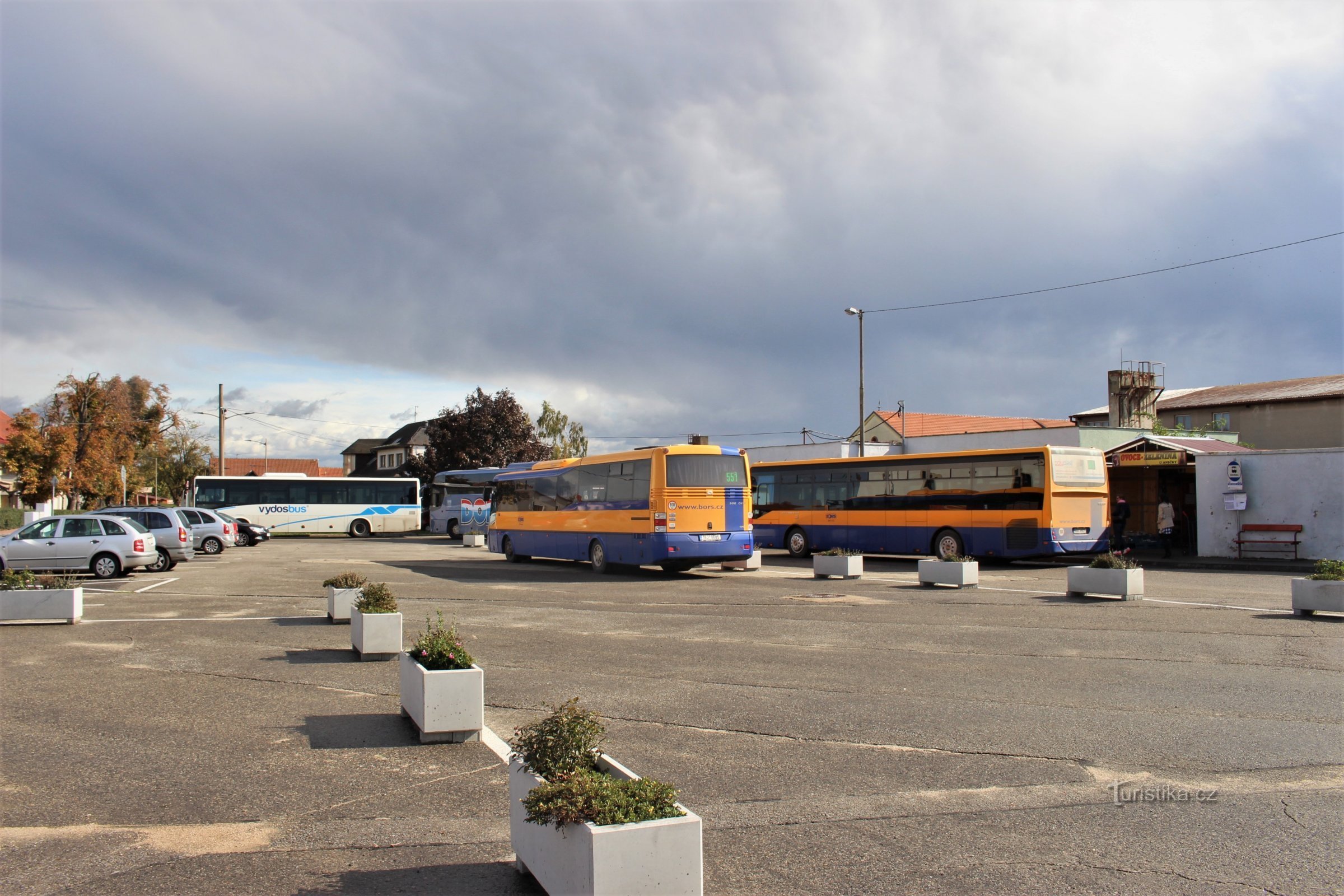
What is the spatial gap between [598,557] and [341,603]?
10.8m

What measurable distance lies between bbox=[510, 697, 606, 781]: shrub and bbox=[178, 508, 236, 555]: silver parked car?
106 ft

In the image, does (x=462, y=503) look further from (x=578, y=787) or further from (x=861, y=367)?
(x=578, y=787)

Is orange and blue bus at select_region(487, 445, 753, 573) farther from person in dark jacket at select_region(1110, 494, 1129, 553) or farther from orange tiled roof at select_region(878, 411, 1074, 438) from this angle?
orange tiled roof at select_region(878, 411, 1074, 438)

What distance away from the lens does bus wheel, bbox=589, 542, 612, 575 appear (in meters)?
23.8

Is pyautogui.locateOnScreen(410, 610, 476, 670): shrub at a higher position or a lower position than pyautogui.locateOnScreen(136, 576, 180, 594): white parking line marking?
higher

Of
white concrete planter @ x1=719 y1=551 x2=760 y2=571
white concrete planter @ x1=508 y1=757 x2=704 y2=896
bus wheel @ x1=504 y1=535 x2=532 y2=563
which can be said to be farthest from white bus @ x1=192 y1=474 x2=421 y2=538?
white concrete planter @ x1=508 y1=757 x2=704 y2=896

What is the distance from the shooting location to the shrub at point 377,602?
34.8 ft

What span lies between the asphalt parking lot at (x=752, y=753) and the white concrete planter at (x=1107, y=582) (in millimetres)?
2376

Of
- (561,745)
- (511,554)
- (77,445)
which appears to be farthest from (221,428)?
(561,745)

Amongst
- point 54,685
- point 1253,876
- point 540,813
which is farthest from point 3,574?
point 1253,876

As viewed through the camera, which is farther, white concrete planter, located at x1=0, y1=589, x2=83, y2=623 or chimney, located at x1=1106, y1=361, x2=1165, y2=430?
chimney, located at x1=1106, y1=361, x2=1165, y2=430

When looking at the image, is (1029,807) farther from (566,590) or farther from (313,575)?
(313,575)

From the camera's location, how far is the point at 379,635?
34.2 ft

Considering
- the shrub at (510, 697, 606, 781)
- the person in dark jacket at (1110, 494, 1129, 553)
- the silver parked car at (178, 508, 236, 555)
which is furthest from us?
the silver parked car at (178, 508, 236, 555)
